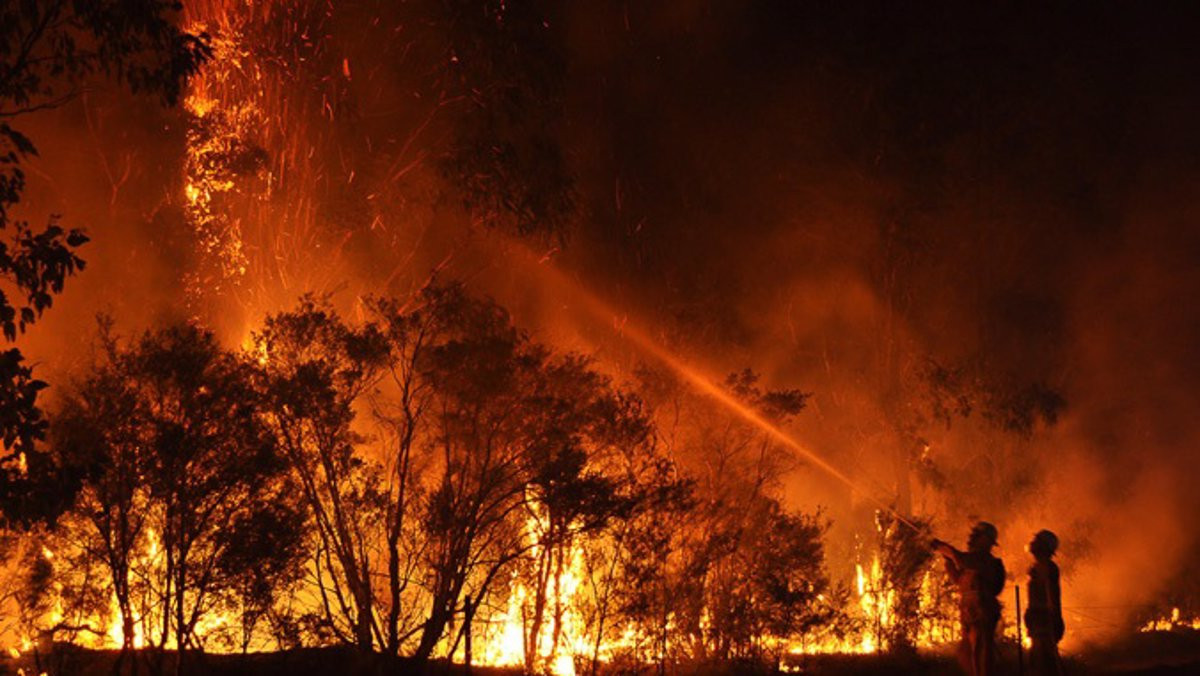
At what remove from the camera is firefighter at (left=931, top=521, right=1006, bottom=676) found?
1182 cm

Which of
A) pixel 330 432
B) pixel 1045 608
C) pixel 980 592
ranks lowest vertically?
pixel 1045 608

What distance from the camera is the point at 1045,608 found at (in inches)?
443

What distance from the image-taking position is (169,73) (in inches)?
354

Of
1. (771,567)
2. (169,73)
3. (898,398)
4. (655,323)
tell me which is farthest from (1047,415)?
(169,73)

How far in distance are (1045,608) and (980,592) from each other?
29.0 inches

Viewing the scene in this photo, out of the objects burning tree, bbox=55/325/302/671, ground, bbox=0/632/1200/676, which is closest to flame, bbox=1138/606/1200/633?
ground, bbox=0/632/1200/676

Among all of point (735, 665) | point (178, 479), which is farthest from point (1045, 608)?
point (178, 479)

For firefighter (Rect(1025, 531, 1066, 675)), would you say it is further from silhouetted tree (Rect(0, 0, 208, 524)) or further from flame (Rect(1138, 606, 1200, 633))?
flame (Rect(1138, 606, 1200, 633))

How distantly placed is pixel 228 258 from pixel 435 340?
801cm

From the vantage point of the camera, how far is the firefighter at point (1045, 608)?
36.7 ft

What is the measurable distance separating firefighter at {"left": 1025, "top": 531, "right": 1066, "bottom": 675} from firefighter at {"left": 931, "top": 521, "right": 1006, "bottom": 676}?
1.72 feet

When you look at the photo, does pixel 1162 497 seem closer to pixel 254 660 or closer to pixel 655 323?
pixel 655 323

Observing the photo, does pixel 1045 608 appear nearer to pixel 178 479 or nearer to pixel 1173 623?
pixel 178 479

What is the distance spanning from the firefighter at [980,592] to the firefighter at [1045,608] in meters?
0.52
